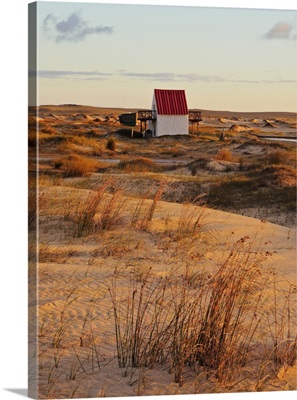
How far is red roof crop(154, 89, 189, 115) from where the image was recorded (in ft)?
26.3

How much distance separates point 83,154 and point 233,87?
3432 mm

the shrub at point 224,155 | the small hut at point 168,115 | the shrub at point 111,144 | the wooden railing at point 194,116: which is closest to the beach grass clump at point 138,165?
the shrub at point 111,144

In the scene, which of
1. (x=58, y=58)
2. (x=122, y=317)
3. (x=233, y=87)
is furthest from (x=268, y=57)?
(x=122, y=317)

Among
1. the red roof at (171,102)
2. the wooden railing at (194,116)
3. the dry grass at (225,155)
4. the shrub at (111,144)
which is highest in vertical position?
the red roof at (171,102)

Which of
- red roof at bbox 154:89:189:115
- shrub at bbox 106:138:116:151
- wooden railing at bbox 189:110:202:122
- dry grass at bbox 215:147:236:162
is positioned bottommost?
dry grass at bbox 215:147:236:162

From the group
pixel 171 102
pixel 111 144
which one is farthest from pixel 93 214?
pixel 111 144

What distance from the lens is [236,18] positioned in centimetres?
797

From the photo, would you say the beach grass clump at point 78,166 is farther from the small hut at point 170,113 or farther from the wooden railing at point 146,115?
the wooden railing at point 146,115

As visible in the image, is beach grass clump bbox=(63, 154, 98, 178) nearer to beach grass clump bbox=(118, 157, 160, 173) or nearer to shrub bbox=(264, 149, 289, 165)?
beach grass clump bbox=(118, 157, 160, 173)

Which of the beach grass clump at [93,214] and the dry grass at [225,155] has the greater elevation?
the dry grass at [225,155]

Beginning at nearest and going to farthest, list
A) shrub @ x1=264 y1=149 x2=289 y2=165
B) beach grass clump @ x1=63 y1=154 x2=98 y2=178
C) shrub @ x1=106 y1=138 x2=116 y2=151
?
shrub @ x1=106 y1=138 x2=116 y2=151, beach grass clump @ x1=63 y1=154 x2=98 y2=178, shrub @ x1=264 y1=149 x2=289 y2=165

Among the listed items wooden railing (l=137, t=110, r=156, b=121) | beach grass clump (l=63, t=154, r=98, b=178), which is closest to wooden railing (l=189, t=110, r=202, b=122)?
wooden railing (l=137, t=110, r=156, b=121)

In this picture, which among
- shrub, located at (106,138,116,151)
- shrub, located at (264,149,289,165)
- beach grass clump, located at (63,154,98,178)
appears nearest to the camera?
shrub, located at (106,138,116,151)

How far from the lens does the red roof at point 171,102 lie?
26.3ft
